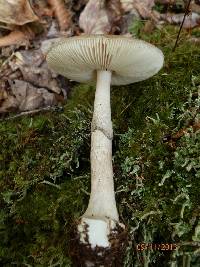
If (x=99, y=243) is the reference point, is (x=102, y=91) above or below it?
above

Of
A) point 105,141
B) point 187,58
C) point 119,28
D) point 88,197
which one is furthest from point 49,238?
point 119,28

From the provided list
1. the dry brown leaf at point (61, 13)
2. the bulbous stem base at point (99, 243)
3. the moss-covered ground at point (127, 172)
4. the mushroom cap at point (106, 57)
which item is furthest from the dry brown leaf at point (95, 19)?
the bulbous stem base at point (99, 243)

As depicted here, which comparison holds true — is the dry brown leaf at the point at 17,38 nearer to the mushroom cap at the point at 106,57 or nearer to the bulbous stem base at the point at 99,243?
the mushroom cap at the point at 106,57

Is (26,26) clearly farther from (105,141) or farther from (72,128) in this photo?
(105,141)

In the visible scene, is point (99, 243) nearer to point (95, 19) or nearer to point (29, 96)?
point (29, 96)

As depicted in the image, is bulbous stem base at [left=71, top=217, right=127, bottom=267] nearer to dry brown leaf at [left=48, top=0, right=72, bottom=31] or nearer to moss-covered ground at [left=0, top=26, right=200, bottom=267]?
moss-covered ground at [left=0, top=26, right=200, bottom=267]
